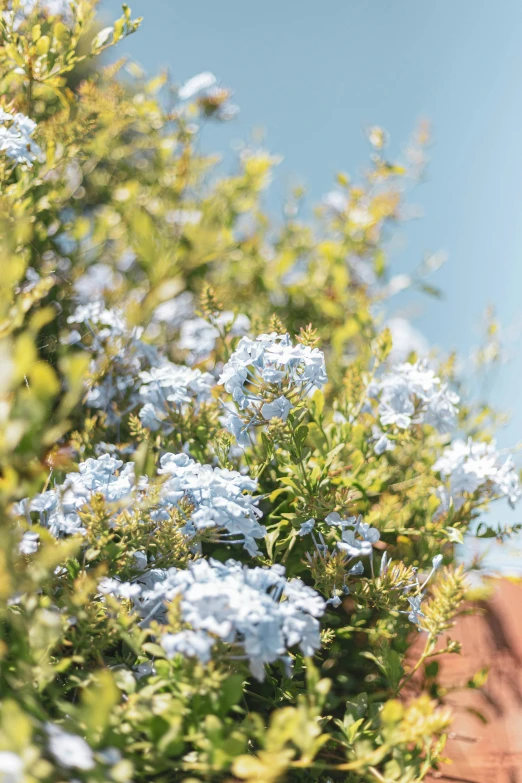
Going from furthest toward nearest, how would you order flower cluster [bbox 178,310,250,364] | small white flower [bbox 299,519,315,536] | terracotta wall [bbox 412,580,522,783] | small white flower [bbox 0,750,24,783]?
flower cluster [bbox 178,310,250,364]
terracotta wall [bbox 412,580,522,783]
small white flower [bbox 299,519,315,536]
small white flower [bbox 0,750,24,783]

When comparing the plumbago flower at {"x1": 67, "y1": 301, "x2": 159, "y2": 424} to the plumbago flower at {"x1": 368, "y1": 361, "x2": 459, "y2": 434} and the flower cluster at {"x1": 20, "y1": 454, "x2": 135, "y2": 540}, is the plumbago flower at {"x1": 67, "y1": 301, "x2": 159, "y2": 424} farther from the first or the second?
the plumbago flower at {"x1": 368, "y1": 361, "x2": 459, "y2": 434}

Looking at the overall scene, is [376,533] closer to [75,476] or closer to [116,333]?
[75,476]

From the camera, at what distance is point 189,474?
33.4 inches

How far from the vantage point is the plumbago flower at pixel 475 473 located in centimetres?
112

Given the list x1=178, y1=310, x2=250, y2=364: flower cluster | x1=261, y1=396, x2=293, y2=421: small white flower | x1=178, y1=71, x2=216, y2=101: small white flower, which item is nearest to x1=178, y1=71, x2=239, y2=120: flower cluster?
x1=178, y1=71, x2=216, y2=101: small white flower

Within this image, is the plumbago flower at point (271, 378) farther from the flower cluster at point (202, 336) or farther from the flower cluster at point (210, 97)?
the flower cluster at point (210, 97)

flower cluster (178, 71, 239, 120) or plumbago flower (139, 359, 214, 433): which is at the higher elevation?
flower cluster (178, 71, 239, 120)

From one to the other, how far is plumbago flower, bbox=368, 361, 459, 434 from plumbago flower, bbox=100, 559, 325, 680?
0.51 m

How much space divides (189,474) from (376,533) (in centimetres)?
33

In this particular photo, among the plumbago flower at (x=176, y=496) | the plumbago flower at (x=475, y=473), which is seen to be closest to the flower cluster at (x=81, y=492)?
the plumbago flower at (x=176, y=496)

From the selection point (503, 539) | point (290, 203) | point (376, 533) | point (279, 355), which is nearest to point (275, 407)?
point (279, 355)

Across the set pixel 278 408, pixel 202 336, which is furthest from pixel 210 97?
pixel 278 408

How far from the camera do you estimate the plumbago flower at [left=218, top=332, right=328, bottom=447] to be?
0.86m

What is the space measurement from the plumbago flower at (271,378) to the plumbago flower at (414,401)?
317mm
